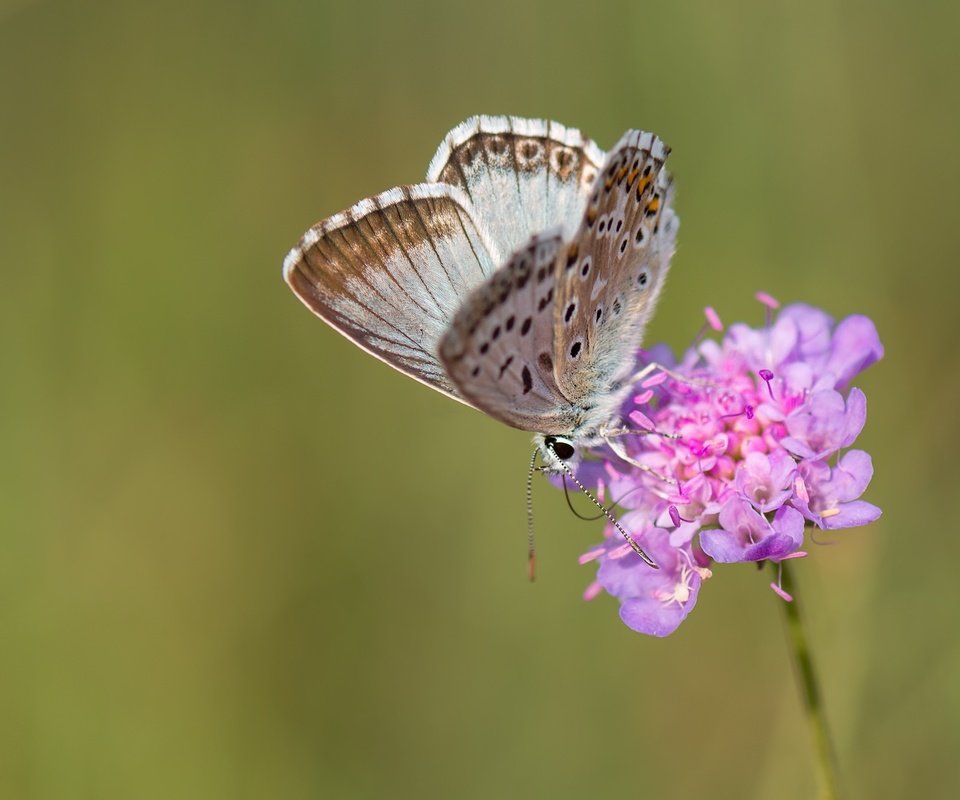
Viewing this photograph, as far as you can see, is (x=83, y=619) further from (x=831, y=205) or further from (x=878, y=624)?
(x=831, y=205)

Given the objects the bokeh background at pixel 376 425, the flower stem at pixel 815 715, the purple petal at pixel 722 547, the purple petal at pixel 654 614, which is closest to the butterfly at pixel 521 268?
the purple petal at pixel 654 614

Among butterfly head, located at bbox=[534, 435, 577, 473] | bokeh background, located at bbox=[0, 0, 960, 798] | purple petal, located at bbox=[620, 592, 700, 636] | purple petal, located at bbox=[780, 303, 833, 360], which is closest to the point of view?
purple petal, located at bbox=[620, 592, 700, 636]

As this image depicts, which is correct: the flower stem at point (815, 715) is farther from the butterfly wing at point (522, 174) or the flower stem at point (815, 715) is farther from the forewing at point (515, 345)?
the butterfly wing at point (522, 174)

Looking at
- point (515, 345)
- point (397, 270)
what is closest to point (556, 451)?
point (515, 345)

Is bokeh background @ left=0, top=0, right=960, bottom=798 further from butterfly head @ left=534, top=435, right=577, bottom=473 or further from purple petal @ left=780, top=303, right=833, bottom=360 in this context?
butterfly head @ left=534, top=435, right=577, bottom=473

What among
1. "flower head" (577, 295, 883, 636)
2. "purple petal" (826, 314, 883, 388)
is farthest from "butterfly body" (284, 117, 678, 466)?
"purple petal" (826, 314, 883, 388)

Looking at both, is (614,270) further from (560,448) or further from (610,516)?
(610,516)
